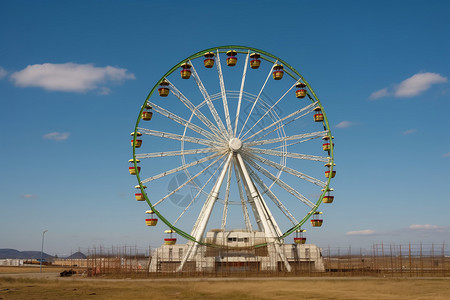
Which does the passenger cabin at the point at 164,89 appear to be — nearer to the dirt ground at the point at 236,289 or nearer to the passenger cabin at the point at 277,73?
the passenger cabin at the point at 277,73

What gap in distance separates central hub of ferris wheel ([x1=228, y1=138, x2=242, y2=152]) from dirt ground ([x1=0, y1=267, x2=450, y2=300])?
15562 millimetres

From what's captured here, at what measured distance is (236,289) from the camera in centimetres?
3550

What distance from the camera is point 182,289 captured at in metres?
36.0

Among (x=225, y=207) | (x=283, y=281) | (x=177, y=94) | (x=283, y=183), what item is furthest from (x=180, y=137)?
(x=283, y=281)

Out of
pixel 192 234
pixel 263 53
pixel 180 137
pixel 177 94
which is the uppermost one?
pixel 263 53

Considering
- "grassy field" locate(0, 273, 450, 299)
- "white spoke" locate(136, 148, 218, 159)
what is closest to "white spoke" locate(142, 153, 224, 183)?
"white spoke" locate(136, 148, 218, 159)

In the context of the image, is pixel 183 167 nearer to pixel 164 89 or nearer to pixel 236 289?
pixel 164 89

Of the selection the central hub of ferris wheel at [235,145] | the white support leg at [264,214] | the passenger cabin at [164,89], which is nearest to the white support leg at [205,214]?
the central hub of ferris wheel at [235,145]

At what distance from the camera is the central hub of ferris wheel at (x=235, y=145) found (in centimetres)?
5247

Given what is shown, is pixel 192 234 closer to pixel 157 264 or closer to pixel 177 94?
pixel 157 264

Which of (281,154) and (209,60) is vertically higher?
(209,60)

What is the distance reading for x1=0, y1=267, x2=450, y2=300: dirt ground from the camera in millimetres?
31391

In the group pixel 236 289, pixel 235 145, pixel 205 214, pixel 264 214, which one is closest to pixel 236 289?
pixel 236 289

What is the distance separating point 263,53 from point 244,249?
872 inches
